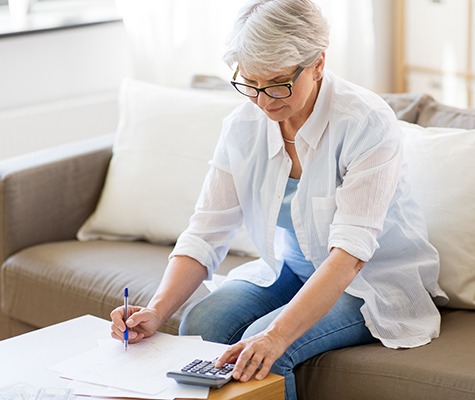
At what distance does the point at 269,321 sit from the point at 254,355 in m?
0.23

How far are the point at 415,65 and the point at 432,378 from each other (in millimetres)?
2383

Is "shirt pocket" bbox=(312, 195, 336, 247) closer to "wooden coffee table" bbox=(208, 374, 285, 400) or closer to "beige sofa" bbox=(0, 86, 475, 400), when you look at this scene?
"beige sofa" bbox=(0, 86, 475, 400)

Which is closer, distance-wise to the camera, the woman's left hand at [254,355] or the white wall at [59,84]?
the woman's left hand at [254,355]

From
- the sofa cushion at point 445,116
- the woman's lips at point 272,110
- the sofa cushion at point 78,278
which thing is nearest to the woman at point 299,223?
the woman's lips at point 272,110

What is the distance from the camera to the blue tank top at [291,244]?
1994 mm

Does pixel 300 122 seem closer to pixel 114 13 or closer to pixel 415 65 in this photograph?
pixel 114 13

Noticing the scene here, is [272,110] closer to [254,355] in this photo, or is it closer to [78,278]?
[254,355]

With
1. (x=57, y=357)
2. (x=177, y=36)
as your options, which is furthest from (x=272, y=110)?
(x=177, y=36)

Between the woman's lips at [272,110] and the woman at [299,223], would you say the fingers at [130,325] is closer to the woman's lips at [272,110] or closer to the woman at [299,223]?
the woman at [299,223]

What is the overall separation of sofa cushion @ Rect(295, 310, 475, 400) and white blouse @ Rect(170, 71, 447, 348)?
0.05 m

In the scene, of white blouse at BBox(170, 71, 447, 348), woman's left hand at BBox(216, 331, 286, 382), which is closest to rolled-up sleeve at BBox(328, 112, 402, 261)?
white blouse at BBox(170, 71, 447, 348)

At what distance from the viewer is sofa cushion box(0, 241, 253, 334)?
2357 mm

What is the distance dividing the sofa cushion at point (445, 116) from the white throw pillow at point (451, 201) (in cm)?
14

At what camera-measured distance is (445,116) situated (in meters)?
2.35
